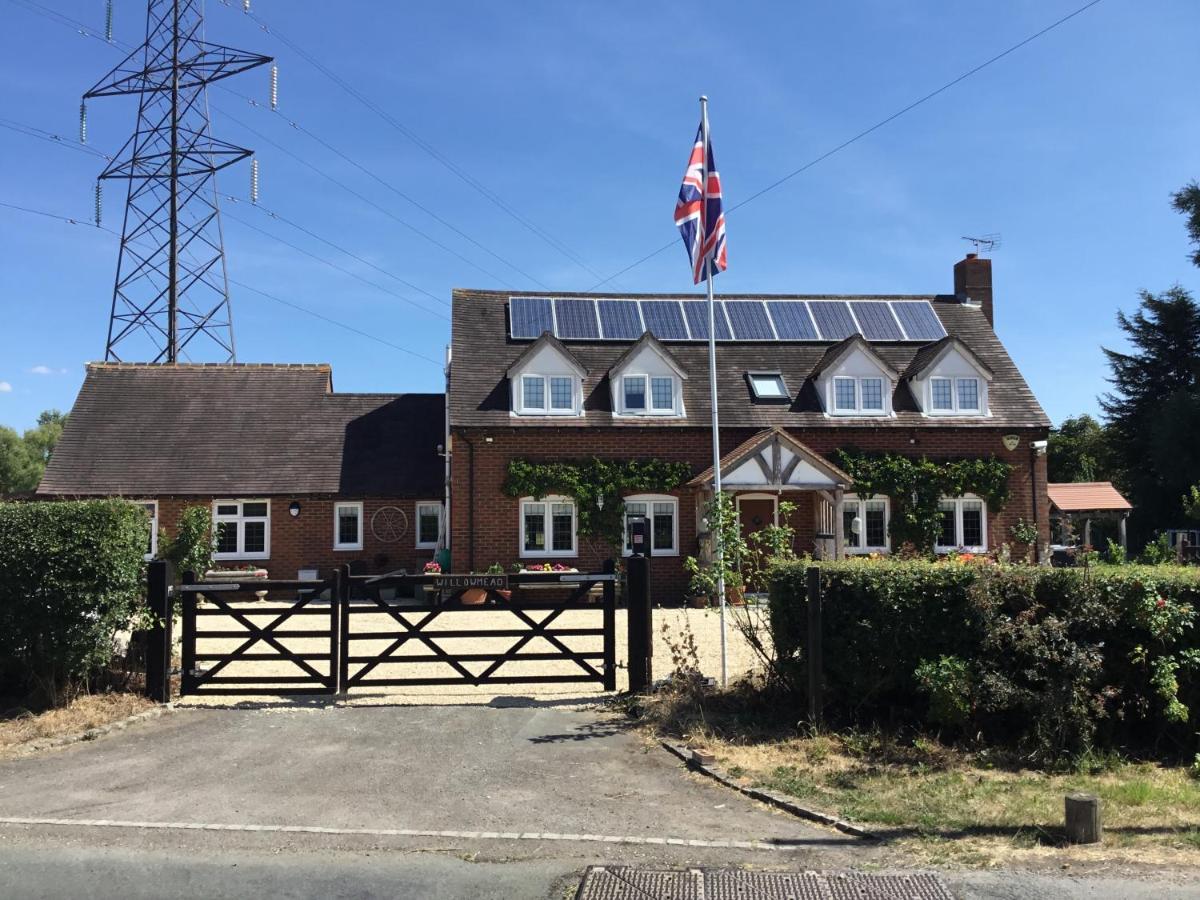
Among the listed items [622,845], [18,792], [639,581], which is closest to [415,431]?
[639,581]

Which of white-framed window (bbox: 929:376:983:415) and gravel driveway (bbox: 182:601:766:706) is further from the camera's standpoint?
white-framed window (bbox: 929:376:983:415)

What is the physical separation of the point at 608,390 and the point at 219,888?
1907cm

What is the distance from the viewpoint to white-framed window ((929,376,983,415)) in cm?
2431

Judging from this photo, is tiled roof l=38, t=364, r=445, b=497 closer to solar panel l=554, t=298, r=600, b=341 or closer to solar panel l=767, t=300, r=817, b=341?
solar panel l=554, t=298, r=600, b=341

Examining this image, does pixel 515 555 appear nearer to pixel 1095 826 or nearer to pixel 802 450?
pixel 802 450

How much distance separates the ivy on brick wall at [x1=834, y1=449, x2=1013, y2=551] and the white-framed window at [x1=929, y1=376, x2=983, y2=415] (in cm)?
151

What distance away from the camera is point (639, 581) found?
34.1 feet

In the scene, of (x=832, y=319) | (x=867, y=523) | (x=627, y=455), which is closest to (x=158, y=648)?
(x=627, y=455)

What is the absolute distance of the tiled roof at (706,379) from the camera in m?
23.2

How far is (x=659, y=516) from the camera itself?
23219 mm

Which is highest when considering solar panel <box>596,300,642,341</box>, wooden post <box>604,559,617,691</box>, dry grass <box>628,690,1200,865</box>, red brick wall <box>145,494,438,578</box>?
solar panel <box>596,300,642,341</box>

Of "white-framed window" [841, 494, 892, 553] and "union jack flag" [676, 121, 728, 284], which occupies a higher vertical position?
"union jack flag" [676, 121, 728, 284]

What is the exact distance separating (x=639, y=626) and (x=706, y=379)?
14851 mm

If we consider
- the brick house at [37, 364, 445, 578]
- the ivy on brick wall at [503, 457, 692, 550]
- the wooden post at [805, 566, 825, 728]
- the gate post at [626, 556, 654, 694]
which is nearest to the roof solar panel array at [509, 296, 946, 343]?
the ivy on brick wall at [503, 457, 692, 550]
